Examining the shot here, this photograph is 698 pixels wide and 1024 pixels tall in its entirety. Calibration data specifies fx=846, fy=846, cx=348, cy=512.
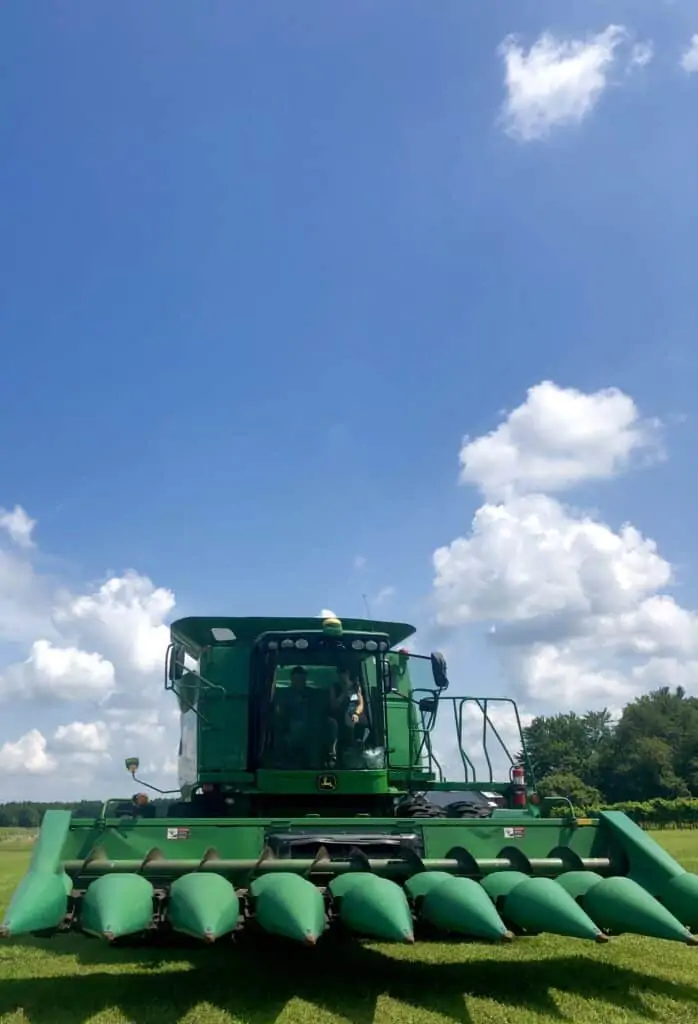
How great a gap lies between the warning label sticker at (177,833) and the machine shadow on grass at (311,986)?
828 millimetres

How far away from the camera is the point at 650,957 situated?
7805 millimetres

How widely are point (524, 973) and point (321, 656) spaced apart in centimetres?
340

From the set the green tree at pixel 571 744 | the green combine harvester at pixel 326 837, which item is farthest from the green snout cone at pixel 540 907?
the green tree at pixel 571 744

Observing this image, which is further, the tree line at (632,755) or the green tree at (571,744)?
the green tree at (571,744)

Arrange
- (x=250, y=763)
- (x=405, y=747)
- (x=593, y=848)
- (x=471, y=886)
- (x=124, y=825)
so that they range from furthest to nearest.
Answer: (x=405, y=747) < (x=250, y=763) < (x=593, y=848) < (x=124, y=825) < (x=471, y=886)

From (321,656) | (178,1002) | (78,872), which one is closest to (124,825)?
(78,872)

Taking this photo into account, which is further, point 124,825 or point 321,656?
point 321,656

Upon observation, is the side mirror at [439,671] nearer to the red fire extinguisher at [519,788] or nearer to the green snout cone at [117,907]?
the red fire extinguisher at [519,788]

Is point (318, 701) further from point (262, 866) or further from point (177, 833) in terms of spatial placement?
point (262, 866)

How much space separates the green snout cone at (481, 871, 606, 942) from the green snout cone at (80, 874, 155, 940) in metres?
2.42

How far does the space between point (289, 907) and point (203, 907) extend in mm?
538

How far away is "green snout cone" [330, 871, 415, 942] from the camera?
5234mm

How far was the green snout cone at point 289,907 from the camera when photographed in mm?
5164

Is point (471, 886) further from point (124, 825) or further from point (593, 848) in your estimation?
point (124, 825)
